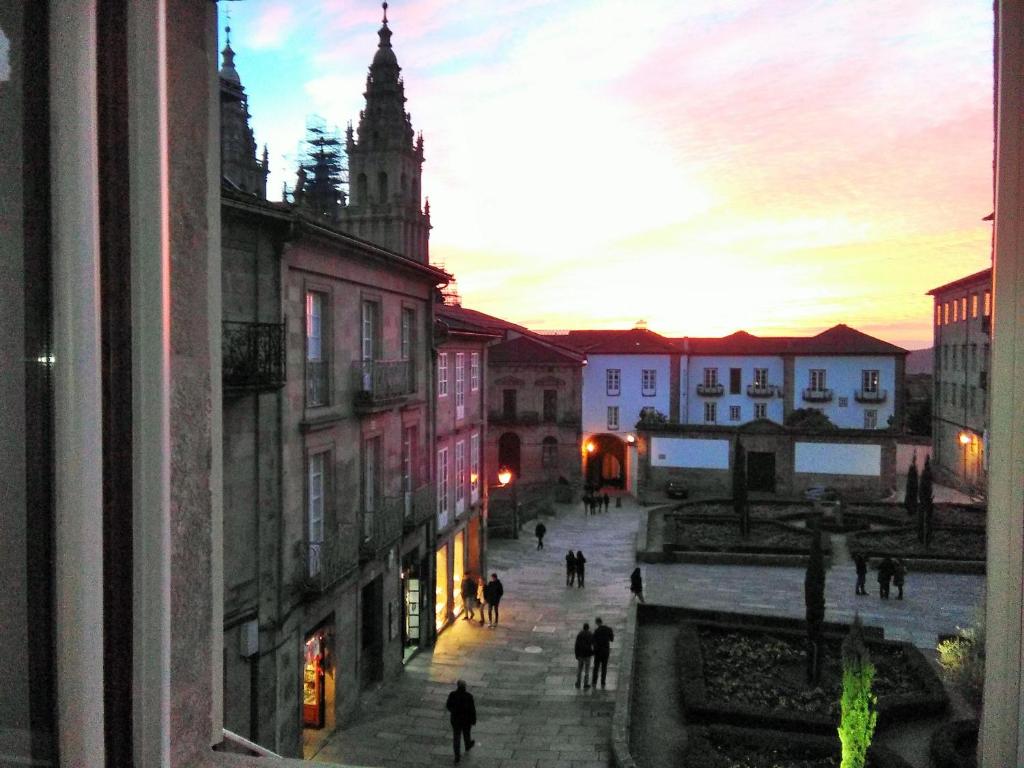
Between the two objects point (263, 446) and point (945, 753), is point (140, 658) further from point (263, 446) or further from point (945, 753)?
point (945, 753)

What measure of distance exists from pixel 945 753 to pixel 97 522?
446 inches

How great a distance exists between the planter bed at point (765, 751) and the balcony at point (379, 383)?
7.41m

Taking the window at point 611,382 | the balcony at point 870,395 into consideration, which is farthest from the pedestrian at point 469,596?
the balcony at point 870,395

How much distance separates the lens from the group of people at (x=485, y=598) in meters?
18.7

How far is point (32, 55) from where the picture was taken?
1801 mm

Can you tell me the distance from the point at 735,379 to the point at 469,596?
30.6 m

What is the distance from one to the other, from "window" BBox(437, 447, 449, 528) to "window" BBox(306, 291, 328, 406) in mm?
6615

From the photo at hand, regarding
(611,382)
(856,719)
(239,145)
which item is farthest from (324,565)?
(239,145)

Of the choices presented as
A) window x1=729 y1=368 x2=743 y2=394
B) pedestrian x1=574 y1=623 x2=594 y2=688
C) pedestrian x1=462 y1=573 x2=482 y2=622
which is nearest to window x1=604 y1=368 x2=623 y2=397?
window x1=729 y1=368 x2=743 y2=394

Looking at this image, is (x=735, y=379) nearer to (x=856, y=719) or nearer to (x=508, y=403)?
(x=508, y=403)

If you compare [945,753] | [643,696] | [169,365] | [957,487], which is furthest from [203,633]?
[957,487]

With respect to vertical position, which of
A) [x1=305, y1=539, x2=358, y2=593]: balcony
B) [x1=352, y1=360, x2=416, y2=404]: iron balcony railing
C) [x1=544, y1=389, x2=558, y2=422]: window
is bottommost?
[x1=305, y1=539, x2=358, y2=593]: balcony

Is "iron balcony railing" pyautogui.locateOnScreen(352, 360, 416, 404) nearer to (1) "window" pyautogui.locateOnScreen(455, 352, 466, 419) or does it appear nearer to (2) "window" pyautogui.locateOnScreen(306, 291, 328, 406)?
(2) "window" pyautogui.locateOnScreen(306, 291, 328, 406)

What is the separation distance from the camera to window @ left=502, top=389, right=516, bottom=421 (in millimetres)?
42156
